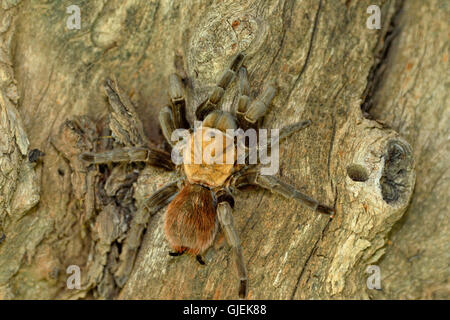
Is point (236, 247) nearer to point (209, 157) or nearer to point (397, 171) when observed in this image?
point (209, 157)

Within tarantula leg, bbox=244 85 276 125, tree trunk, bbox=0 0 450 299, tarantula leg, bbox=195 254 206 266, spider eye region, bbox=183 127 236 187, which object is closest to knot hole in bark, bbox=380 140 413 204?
tree trunk, bbox=0 0 450 299

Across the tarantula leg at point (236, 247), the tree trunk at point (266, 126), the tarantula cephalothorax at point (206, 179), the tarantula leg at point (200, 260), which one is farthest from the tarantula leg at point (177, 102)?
the tarantula leg at point (200, 260)

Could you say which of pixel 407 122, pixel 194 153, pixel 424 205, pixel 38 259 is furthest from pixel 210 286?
pixel 407 122

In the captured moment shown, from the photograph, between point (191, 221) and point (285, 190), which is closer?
→ point (285, 190)

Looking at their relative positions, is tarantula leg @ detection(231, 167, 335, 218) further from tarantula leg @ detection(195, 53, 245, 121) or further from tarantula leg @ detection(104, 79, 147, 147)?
tarantula leg @ detection(104, 79, 147, 147)

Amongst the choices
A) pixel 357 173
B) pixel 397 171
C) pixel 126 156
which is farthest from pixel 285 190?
pixel 126 156

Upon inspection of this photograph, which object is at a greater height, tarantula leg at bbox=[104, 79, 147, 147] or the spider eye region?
tarantula leg at bbox=[104, 79, 147, 147]
